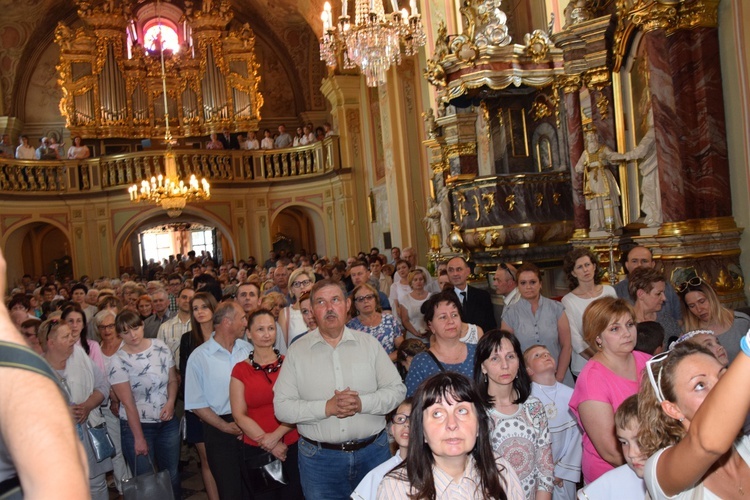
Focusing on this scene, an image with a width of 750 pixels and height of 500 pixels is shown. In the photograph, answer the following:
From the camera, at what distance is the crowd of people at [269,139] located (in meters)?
24.2

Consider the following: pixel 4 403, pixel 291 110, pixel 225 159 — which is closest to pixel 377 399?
pixel 4 403

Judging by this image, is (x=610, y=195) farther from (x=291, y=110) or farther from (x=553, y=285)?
(x=291, y=110)

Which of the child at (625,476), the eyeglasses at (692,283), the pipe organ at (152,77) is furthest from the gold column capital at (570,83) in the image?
the pipe organ at (152,77)

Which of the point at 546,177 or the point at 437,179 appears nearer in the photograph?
the point at 546,177

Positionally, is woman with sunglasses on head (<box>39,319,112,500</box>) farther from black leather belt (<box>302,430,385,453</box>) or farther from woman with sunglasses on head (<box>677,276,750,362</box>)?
woman with sunglasses on head (<box>677,276,750,362</box>)

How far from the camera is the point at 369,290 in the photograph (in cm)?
612

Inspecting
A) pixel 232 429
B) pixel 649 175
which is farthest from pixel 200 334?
pixel 649 175

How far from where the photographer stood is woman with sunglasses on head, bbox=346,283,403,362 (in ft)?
19.8

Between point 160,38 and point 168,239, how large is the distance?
9.65 meters

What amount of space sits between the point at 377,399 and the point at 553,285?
27.6 ft

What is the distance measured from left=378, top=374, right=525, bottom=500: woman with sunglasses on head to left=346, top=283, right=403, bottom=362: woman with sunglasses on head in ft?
10.7

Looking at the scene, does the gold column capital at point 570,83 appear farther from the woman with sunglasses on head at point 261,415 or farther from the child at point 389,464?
the child at point 389,464

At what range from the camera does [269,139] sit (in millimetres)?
24500

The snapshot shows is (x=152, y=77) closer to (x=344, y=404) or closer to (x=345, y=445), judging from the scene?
(x=345, y=445)
